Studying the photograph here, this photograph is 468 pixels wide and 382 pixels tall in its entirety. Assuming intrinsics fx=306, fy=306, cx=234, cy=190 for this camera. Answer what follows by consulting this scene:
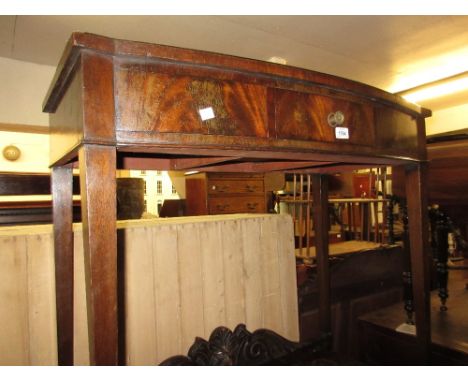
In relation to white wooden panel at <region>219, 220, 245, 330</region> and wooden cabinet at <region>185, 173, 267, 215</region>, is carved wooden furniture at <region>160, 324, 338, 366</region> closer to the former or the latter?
white wooden panel at <region>219, 220, 245, 330</region>

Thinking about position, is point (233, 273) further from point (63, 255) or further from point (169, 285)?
point (63, 255)

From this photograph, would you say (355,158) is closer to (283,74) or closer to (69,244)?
(283,74)

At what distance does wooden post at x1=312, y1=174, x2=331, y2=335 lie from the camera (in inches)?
59.2

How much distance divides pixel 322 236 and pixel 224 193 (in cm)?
282

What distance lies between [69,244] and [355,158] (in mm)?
955

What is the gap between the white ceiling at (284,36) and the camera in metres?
2.00

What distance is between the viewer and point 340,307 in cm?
214

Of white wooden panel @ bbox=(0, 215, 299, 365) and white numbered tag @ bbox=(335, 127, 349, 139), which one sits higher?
white numbered tag @ bbox=(335, 127, 349, 139)

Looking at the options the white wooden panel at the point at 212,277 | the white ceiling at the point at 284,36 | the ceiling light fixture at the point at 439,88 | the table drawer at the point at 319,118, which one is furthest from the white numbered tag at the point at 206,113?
the ceiling light fixture at the point at 439,88

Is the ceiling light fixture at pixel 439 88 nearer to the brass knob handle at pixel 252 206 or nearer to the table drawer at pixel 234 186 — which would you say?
the table drawer at pixel 234 186

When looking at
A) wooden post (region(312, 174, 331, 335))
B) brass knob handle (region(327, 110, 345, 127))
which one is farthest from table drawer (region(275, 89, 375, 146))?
wooden post (region(312, 174, 331, 335))

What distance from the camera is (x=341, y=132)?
742 millimetres

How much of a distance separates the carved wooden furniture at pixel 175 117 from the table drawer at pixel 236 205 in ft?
10.7
